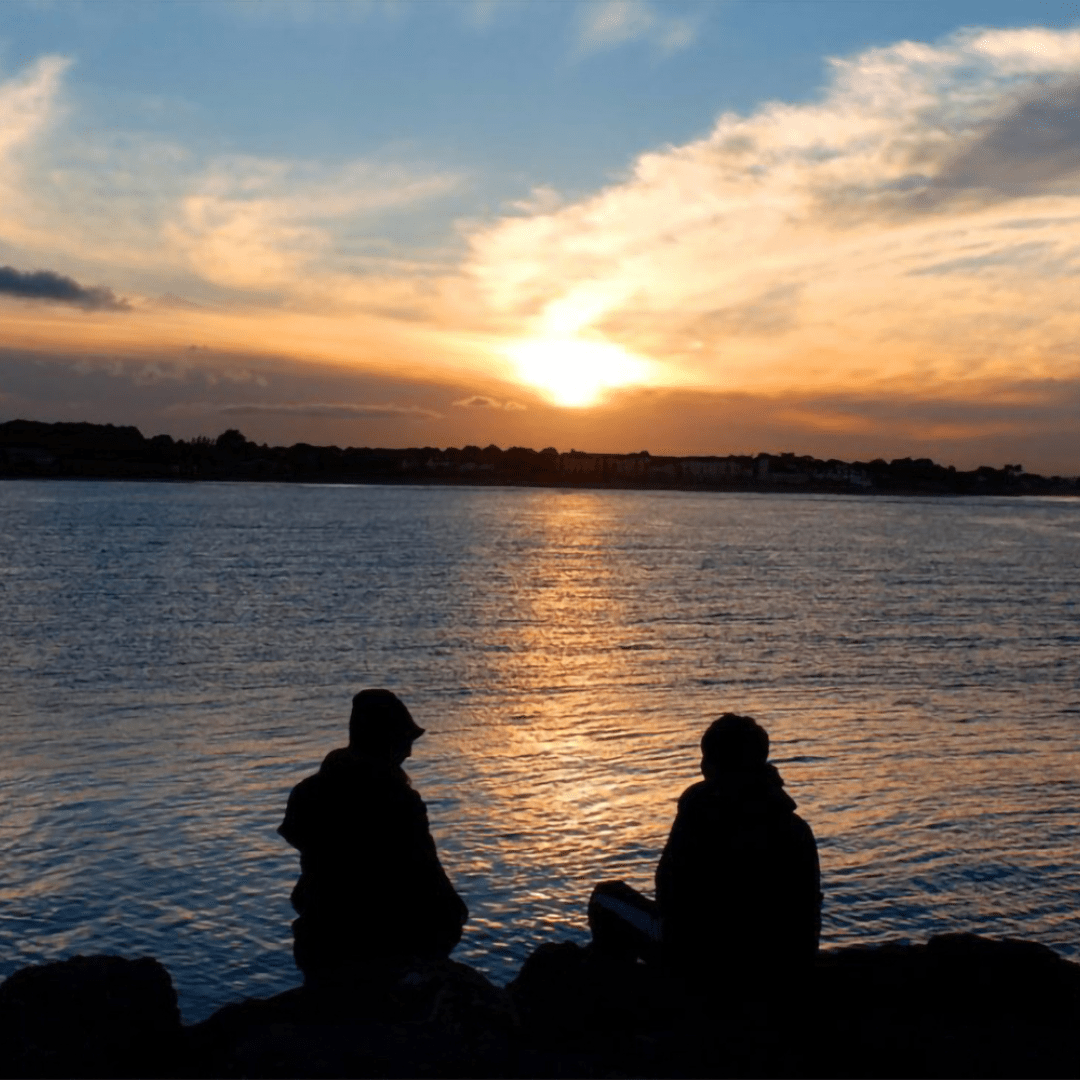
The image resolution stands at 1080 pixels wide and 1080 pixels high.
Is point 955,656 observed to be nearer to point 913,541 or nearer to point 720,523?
point 913,541

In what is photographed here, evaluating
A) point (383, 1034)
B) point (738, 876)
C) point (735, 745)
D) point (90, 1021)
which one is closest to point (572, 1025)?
point (738, 876)

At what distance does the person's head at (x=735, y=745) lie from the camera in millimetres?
5965

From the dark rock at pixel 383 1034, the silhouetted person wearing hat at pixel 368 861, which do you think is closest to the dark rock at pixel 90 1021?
the dark rock at pixel 383 1034

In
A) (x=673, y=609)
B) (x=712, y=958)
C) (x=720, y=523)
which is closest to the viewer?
(x=712, y=958)

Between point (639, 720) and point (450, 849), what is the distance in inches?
320

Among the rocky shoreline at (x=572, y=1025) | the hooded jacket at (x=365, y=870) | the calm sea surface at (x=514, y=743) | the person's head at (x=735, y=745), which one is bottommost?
the calm sea surface at (x=514, y=743)

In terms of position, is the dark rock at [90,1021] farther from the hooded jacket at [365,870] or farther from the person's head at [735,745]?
the person's head at [735,745]

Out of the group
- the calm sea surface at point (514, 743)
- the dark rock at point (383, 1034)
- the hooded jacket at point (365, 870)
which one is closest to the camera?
the dark rock at point (383, 1034)

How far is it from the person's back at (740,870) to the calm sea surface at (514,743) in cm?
320

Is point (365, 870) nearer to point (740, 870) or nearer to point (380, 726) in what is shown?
point (380, 726)

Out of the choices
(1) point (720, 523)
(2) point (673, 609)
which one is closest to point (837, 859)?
A: (2) point (673, 609)

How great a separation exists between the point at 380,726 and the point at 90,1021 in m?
1.86

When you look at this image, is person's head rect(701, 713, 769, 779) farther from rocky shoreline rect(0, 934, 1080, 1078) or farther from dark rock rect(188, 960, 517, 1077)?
dark rock rect(188, 960, 517, 1077)

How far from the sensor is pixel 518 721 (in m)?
20.1
